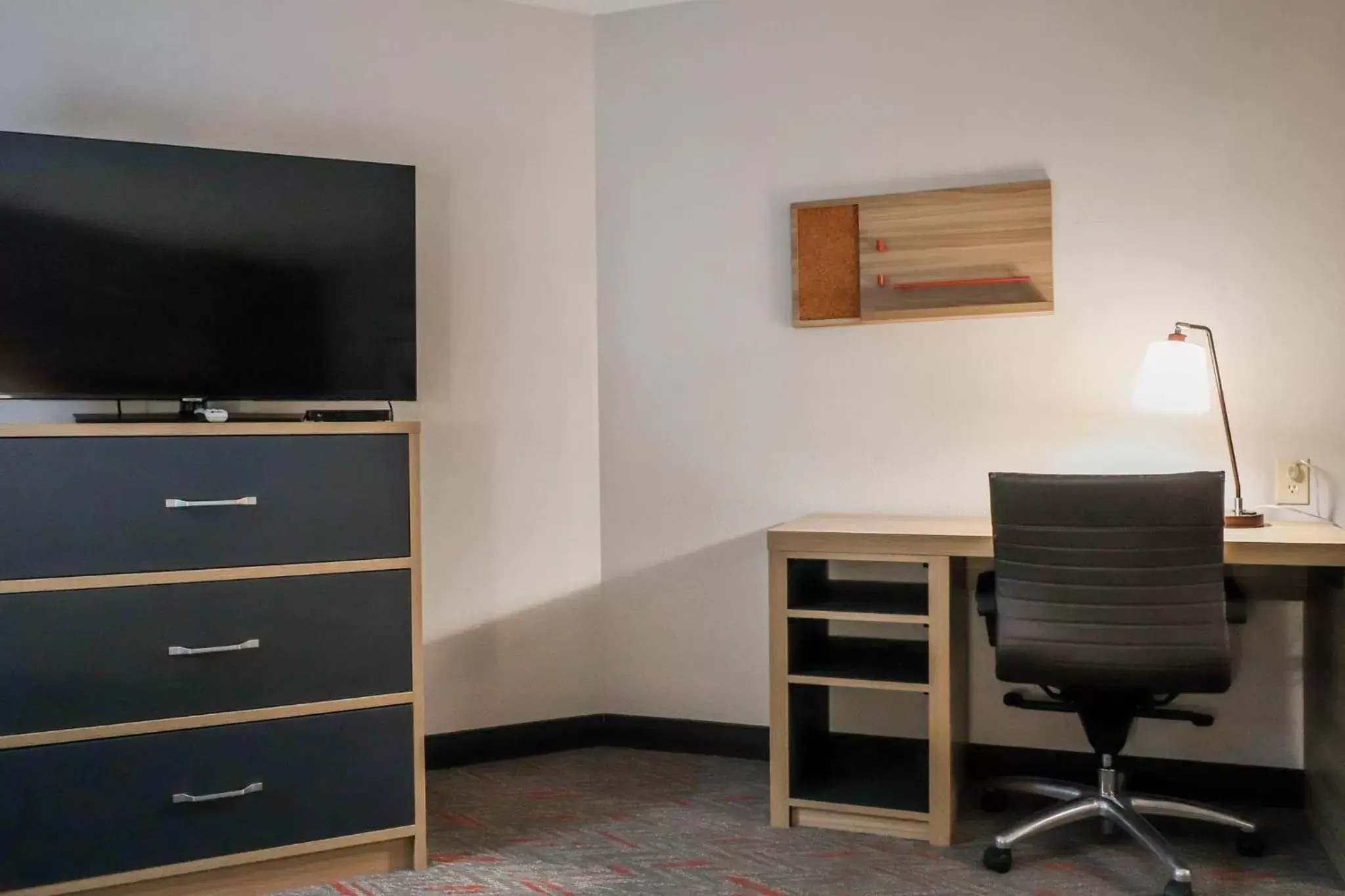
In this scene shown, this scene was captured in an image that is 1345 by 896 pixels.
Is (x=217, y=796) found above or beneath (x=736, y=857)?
above

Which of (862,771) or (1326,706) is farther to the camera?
(862,771)

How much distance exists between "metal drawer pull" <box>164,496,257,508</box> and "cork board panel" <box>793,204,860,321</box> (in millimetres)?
1635

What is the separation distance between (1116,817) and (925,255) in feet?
5.05

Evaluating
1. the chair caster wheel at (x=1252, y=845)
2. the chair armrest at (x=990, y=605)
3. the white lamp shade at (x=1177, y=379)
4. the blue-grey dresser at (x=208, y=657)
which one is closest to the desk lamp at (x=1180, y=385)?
the white lamp shade at (x=1177, y=379)

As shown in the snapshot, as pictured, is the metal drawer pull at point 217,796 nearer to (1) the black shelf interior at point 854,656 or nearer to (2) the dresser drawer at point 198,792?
Answer: (2) the dresser drawer at point 198,792

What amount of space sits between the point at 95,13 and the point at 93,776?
194 centimetres

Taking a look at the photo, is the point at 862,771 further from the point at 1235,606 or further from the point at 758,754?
the point at 1235,606

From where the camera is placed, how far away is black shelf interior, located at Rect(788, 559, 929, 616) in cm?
279

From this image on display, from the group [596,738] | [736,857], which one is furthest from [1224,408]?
[596,738]

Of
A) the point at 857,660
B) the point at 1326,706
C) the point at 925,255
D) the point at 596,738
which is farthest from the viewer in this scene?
the point at 596,738

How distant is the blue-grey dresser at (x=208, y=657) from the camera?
227 centimetres

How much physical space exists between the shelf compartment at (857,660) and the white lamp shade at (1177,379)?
86cm

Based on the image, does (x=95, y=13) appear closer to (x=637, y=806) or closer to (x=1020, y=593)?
(x=637, y=806)

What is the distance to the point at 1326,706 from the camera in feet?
8.48
